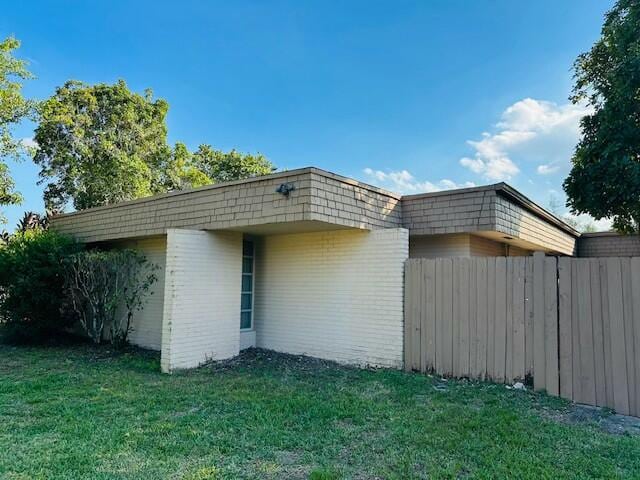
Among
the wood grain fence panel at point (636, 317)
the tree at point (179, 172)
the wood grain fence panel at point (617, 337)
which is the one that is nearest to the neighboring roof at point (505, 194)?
Result: the wood grain fence panel at point (617, 337)

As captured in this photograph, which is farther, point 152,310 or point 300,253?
point 152,310

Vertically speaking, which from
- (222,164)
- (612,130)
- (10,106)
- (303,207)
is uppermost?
(222,164)

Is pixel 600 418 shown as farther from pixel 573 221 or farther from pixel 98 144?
pixel 573 221

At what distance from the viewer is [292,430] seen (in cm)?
411

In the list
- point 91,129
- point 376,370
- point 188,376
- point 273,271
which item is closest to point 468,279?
point 376,370

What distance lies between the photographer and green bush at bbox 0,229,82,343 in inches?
358

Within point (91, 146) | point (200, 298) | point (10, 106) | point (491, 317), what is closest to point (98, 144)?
point (91, 146)

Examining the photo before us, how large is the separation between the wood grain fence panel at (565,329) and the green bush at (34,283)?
31.4ft

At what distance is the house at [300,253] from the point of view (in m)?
6.67

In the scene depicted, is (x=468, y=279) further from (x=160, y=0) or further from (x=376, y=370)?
(x=160, y=0)

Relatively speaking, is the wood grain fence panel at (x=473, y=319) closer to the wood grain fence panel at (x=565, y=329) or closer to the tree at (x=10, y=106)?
the wood grain fence panel at (x=565, y=329)

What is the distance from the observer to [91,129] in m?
15.4

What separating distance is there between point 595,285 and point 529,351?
118cm

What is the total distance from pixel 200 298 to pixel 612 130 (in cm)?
899
